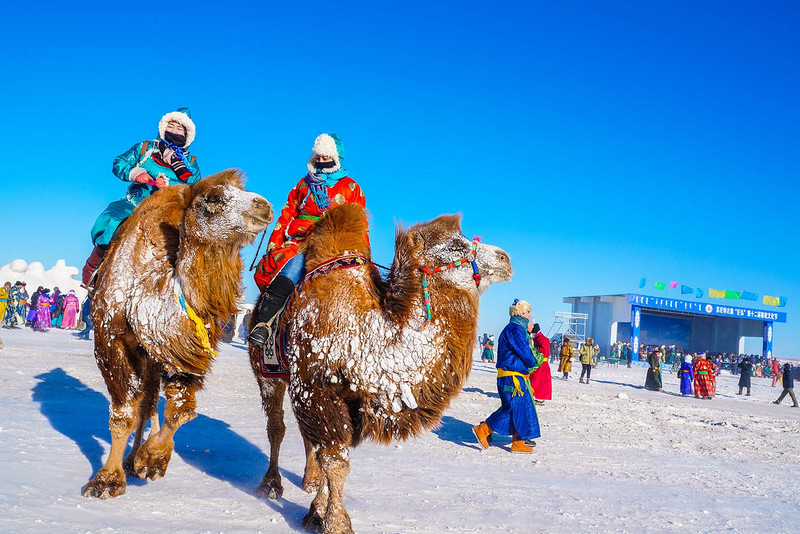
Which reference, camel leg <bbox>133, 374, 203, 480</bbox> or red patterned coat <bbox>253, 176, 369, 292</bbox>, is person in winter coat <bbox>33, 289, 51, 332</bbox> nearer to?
camel leg <bbox>133, 374, 203, 480</bbox>

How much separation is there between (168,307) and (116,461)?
1077 mm

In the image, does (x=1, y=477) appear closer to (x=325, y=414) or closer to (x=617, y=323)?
(x=325, y=414)

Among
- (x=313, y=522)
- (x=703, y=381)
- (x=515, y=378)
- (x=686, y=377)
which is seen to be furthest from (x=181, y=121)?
(x=686, y=377)

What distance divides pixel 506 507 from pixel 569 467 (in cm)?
264

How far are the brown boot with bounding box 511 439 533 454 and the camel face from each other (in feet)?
17.4

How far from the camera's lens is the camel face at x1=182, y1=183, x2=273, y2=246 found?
3.89 meters

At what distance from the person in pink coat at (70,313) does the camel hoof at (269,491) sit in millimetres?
28643

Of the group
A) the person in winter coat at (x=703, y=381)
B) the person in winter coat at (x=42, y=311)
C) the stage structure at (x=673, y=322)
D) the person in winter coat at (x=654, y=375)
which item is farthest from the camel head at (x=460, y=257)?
the stage structure at (x=673, y=322)

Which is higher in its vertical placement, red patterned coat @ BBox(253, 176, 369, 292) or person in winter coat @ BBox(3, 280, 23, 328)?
red patterned coat @ BBox(253, 176, 369, 292)

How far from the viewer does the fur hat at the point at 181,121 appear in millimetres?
5117

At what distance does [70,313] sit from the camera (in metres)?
28.7

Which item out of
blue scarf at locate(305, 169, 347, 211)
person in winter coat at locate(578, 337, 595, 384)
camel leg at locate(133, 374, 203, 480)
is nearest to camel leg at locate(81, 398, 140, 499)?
camel leg at locate(133, 374, 203, 480)

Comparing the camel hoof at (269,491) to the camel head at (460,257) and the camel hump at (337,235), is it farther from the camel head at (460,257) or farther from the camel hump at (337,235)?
the camel head at (460,257)

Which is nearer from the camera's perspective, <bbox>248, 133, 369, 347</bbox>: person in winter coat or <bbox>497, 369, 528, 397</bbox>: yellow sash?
<bbox>248, 133, 369, 347</bbox>: person in winter coat
